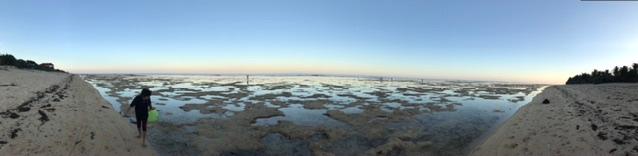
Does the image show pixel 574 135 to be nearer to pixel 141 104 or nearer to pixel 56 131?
pixel 141 104

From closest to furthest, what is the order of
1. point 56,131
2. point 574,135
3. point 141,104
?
1. point 56,131
2. point 574,135
3. point 141,104

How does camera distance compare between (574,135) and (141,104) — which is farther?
(141,104)

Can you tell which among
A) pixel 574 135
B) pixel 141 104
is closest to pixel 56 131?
pixel 141 104

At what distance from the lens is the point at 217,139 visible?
1588cm

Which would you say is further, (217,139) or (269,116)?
(269,116)

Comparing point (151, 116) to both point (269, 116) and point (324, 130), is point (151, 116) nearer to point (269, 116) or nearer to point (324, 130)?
point (324, 130)

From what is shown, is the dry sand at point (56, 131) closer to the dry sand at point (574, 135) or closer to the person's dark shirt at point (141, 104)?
the person's dark shirt at point (141, 104)

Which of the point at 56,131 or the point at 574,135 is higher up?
the point at 574,135

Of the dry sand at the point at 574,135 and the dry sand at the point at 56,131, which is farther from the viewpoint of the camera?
the dry sand at the point at 574,135

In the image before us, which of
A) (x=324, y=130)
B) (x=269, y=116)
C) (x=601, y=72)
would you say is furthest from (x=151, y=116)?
(x=601, y=72)

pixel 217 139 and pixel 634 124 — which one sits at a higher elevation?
pixel 634 124

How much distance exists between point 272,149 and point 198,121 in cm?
735

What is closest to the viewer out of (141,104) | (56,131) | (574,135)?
(56,131)

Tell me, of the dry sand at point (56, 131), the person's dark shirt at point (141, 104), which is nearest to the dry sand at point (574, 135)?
the person's dark shirt at point (141, 104)
